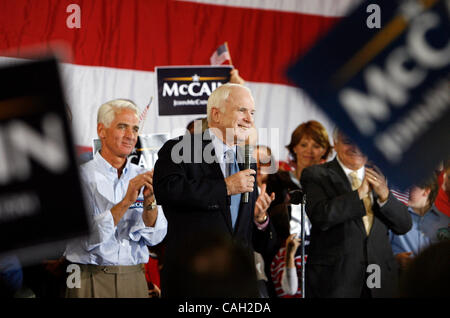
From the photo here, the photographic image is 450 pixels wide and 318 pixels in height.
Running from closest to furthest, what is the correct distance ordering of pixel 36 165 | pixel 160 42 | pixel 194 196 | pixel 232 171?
pixel 36 165 → pixel 194 196 → pixel 232 171 → pixel 160 42

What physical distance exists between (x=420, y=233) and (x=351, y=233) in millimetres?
867

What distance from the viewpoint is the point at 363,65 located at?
1236 millimetres

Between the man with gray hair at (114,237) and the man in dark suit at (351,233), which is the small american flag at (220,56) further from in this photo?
the man in dark suit at (351,233)

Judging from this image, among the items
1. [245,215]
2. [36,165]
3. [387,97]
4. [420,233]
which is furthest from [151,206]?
[36,165]

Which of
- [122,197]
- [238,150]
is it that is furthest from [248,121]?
[122,197]

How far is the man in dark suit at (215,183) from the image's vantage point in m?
2.74

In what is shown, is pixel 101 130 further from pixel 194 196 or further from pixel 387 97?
pixel 387 97

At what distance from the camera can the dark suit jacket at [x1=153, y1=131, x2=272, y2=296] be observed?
2.74 meters

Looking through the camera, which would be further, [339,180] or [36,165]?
[339,180]

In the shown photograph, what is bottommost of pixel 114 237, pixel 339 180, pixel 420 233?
pixel 420 233

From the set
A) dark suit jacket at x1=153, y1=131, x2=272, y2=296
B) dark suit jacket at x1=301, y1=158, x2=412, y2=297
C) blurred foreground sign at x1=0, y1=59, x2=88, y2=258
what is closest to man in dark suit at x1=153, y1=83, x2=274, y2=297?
dark suit jacket at x1=153, y1=131, x2=272, y2=296

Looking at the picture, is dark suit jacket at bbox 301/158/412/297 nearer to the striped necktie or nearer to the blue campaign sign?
the striped necktie

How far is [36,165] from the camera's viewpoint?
988 millimetres
